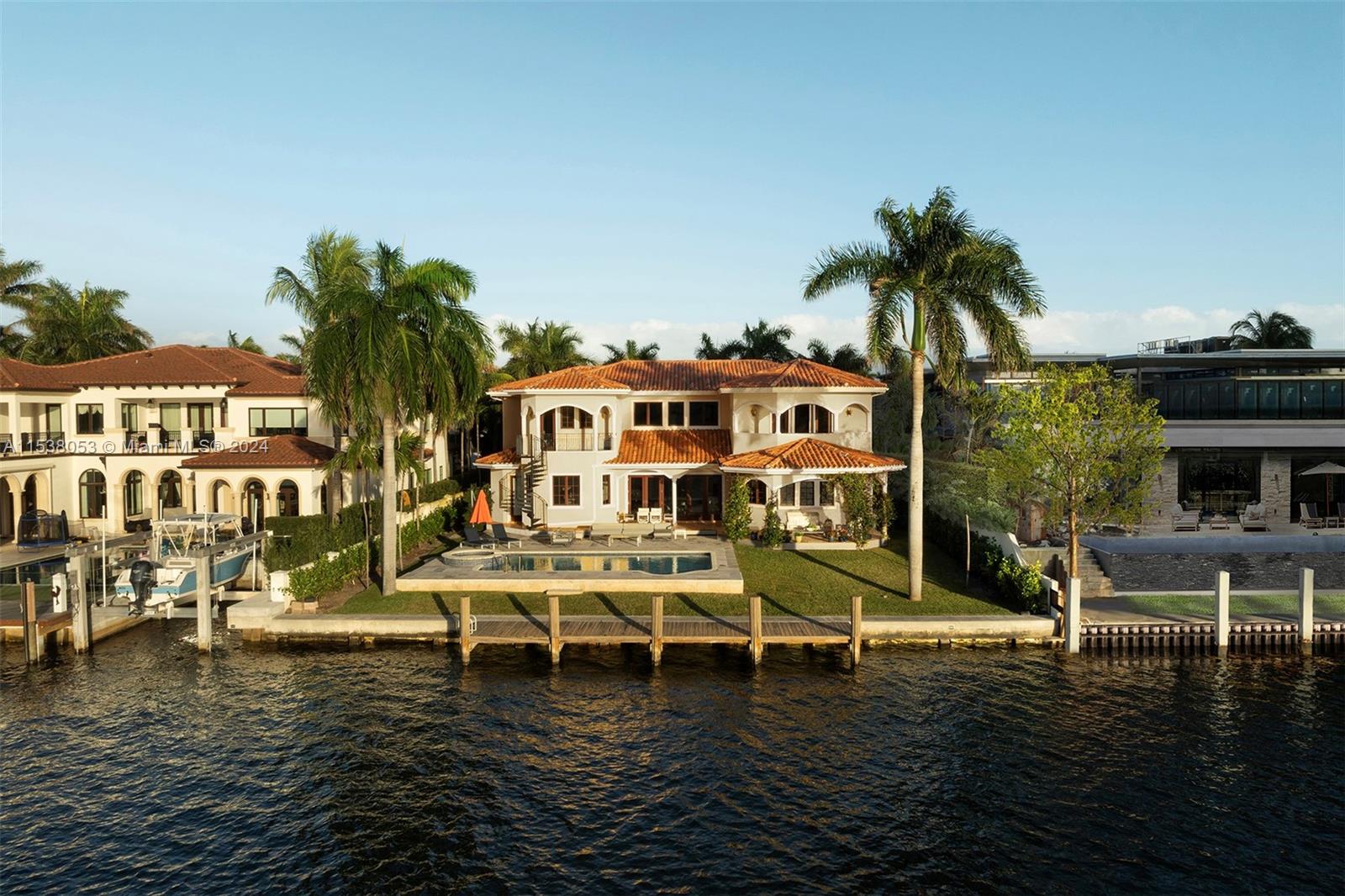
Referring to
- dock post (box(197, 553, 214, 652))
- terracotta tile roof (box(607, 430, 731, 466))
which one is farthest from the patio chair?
dock post (box(197, 553, 214, 652))

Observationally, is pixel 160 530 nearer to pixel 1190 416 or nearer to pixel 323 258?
pixel 323 258

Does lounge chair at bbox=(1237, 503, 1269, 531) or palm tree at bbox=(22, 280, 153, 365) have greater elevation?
palm tree at bbox=(22, 280, 153, 365)

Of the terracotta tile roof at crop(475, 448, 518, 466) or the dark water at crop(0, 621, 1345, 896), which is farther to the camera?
the terracotta tile roof at crop(475, 448, 518, 466)

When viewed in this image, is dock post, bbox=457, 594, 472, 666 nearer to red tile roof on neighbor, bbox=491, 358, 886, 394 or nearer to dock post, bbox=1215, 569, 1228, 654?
red tile roof on neighbor, bbox=491, 358, 886, 394

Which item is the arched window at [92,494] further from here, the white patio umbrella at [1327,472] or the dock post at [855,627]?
the white patio umbrella at [1327,472]

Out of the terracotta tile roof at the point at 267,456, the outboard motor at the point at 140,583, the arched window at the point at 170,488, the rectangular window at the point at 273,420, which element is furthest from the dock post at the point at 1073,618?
the arched window at the point at 170,488

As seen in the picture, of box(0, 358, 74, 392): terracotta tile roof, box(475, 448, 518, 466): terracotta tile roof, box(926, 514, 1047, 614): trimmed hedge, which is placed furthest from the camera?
box(475, 448, 518, 466): terracotta tile roof

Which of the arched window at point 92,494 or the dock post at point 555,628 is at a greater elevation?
the arched window at point 92,494

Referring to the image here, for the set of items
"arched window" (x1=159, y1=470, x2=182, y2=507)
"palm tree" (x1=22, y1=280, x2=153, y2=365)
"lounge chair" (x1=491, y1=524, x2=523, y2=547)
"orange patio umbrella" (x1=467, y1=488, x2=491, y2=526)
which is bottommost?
"lounge chair" (x1=491, y1=524, x2=523, y2=547)
